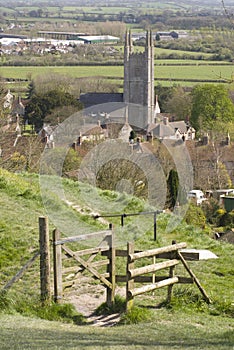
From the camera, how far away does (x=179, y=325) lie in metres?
8.19

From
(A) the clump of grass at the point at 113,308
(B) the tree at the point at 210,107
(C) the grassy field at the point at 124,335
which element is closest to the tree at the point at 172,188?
(A) the clump of grass at the point at 113,308

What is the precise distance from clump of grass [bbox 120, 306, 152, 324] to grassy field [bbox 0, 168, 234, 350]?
0.27 feet

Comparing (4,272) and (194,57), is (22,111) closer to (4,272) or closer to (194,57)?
(194,57)

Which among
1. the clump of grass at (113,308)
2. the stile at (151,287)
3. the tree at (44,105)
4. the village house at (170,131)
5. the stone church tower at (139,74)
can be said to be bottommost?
the clump of grass at (113,308)

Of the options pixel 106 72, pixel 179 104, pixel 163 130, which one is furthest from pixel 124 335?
pixel 106 72

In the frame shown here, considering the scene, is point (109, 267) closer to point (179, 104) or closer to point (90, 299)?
point (90, 299)

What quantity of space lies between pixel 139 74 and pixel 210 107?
69.6ft

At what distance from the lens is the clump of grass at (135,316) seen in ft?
27.6

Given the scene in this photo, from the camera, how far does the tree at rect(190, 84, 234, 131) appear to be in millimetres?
70250

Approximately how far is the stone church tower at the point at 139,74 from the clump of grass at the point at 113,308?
Result: 78.1 meters

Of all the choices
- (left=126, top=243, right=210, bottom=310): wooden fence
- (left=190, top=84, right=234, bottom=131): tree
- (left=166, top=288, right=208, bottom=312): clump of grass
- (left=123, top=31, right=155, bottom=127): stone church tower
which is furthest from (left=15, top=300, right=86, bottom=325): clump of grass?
(left=123, top=31, right=155, bottom=127): stone church tower

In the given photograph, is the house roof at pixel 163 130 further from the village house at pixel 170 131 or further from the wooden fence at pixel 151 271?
the wooden fence at pixel 151 271

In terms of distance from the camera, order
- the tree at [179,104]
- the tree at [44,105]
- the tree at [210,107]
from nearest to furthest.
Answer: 1. the tree at [44,105]
2. the tree at [210,107]
3. the tree at [179,104]

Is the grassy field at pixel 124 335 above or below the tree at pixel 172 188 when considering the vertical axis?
below
